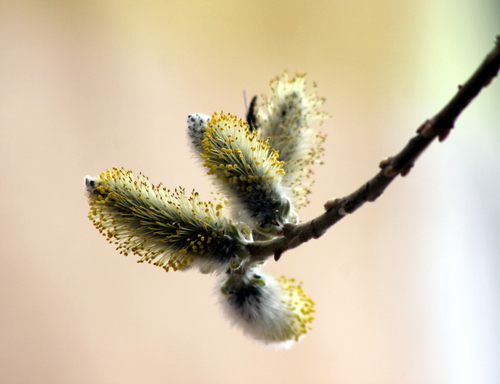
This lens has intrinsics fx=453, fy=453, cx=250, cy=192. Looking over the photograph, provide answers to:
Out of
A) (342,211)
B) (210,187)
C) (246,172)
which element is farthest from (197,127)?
(210,187)

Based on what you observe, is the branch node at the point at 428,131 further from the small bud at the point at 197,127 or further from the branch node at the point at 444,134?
the small bud at the point at 197,127

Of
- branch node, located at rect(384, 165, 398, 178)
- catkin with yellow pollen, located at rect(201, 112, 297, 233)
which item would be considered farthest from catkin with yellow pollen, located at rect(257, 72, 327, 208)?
branch node, located at rect(384, 165, 398, 178)

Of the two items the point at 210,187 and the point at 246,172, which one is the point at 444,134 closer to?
the point at 246,172

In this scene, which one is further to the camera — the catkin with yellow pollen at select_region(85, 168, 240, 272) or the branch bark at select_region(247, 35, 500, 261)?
the catkin with yellow pollen at select_region(85, 168, 240, 272)

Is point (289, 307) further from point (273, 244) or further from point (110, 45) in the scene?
point (110, 45)

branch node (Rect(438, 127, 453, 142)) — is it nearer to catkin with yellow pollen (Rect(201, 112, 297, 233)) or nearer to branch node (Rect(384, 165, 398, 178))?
branch node (Rect(384, 165, 398, 178))

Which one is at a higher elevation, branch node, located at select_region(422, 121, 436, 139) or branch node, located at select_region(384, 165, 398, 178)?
branch node, located at select_region(422, 121, 436, 139)

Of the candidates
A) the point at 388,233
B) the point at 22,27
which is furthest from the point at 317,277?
the point at 22,27
